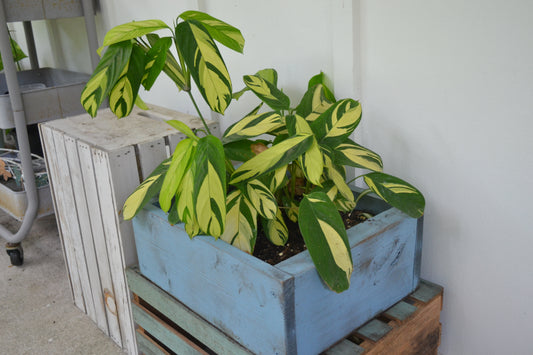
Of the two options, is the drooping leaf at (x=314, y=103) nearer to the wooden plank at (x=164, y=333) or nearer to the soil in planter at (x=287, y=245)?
the soil in planter at (x=287, y=245)

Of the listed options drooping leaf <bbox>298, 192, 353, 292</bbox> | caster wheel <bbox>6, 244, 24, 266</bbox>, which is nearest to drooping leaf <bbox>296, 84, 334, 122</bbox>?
drooping leaf <bbox>298, 192, 353, 292</bbox>

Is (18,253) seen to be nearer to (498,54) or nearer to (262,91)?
(262,91)

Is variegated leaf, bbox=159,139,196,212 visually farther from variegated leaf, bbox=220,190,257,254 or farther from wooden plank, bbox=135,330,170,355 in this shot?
wooden plank, bbox=135,330,170,355

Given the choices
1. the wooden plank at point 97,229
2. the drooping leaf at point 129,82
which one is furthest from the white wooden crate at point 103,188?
the drooping leaf at point 129,82

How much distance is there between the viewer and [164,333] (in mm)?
1320

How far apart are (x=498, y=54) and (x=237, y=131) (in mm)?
573

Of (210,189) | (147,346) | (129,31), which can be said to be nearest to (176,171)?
(210,189)

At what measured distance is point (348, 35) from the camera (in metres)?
1.27

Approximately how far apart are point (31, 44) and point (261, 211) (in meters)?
2.20

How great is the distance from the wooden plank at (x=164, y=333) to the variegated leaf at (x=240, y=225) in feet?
0.99

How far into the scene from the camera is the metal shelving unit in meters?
1.89

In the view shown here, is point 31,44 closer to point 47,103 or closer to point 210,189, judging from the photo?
point 47,103

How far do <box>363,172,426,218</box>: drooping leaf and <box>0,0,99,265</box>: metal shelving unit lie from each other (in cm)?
146

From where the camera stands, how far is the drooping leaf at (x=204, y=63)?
39.6 inches
